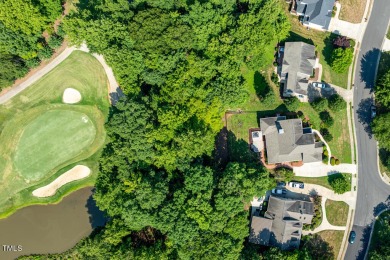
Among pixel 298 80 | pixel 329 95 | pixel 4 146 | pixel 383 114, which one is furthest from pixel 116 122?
pixel 383 114

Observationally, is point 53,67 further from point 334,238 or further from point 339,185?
point 334,238

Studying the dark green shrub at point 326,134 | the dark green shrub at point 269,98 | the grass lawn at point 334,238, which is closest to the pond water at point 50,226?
the dark green shrub at point 269,98

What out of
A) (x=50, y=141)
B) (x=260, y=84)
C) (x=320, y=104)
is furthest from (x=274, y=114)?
(x=50, y=141)

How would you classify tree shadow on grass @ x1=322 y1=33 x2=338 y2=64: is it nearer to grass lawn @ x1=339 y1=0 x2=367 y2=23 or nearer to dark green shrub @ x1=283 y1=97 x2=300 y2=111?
grass lawn @ x1=339 y1=0 x2=367 y2=23

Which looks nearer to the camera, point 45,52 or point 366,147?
point 45,52

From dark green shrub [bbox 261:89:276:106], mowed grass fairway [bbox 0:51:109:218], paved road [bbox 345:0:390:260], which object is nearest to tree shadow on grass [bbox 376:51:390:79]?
paved road [bbox 345:0:390:260]

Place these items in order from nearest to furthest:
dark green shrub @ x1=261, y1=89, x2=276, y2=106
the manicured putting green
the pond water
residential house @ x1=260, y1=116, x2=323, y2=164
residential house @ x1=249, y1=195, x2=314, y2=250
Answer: residential house @ x1=249, y1=195, x2=314, y2=250 → residential house @ x1=260, y1=116, x2=323, y2=164 → dark green shrub @ x1=261, y1=89, x2=276, y2=106 → the manicured putting green → the pond water
